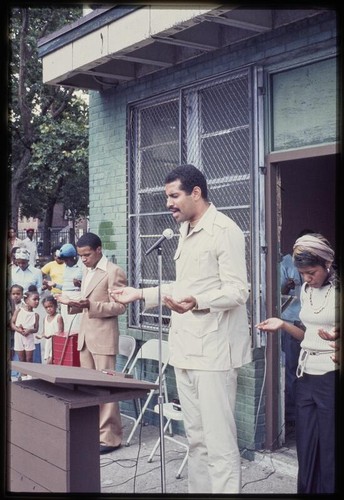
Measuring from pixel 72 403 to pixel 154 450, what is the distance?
2187 mm

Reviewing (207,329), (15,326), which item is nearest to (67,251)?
(15,326)

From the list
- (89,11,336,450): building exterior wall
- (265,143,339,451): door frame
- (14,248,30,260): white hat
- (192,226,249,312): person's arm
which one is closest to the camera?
(192,226,249,312): person's arm

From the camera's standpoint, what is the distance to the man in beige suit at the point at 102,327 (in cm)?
576

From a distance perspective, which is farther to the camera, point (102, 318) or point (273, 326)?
point (102, 318)

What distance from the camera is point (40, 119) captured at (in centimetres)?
2106

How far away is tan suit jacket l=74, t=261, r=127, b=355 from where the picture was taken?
5.75m

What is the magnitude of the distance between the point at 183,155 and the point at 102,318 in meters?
1.82

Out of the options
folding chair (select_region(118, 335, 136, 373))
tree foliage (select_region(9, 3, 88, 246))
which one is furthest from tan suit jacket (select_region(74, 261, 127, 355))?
tree foliage (select_region(9, 3, 88, 246))

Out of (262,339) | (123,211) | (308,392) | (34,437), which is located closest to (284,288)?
(262,339)

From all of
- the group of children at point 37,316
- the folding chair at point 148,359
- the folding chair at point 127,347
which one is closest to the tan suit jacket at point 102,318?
the folding chair at point 148,359

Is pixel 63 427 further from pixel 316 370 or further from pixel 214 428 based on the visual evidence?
pixel 316 370

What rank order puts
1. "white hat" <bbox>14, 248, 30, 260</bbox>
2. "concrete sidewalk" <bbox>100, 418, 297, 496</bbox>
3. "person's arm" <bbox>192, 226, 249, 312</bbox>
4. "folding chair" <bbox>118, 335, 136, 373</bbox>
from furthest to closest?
"white hat" <bbox>14, 248, 30, 260</bbox>
"folding chair" <bbox>118, 335, 136, 373</bbox>
"concrete sidewalk" <bbox>100, 418, 297, 496</bbox>
"person's arm" <bbox>192, 226, 249, 312</bbox>

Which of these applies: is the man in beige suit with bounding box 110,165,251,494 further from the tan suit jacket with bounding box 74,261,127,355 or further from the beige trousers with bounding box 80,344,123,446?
the beige trousers with bounding box 80,344,123,446

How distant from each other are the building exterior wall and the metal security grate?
13 cm
